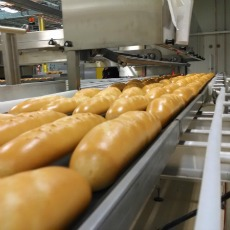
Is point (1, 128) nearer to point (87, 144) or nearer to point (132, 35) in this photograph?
point (87, 144)

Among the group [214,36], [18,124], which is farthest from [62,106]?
[214,36]

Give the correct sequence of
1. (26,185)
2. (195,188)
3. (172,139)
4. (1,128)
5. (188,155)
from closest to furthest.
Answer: (26,185) < (1,128) < (172,139) < (188,155) < (195,188)

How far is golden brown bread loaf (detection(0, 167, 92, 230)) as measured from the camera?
28 centimetres

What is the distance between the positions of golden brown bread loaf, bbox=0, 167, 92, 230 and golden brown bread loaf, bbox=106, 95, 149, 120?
1.38 ft

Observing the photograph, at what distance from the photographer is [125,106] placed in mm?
824

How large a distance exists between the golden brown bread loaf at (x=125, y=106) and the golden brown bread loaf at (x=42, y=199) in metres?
0.42

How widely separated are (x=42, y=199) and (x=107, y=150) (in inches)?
6.2

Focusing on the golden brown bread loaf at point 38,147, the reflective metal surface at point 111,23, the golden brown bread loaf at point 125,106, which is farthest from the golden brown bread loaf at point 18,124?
the reflective metal surface at point 111,23

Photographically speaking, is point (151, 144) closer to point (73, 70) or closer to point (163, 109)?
point (163, 109)

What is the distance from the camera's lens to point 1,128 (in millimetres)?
550

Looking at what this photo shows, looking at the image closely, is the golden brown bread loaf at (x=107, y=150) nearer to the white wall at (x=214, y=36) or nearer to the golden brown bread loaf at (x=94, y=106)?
the golden brown bread loaf at (x=94, y=106)

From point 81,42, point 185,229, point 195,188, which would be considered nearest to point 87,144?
point 81,42

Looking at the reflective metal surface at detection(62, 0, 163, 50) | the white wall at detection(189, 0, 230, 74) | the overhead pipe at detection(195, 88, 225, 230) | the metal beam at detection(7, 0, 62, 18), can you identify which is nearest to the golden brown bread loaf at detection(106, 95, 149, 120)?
the overhead pipe at detection(195, 88, 225, 230)

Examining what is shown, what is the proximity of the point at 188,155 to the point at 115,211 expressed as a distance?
2.88 feet
